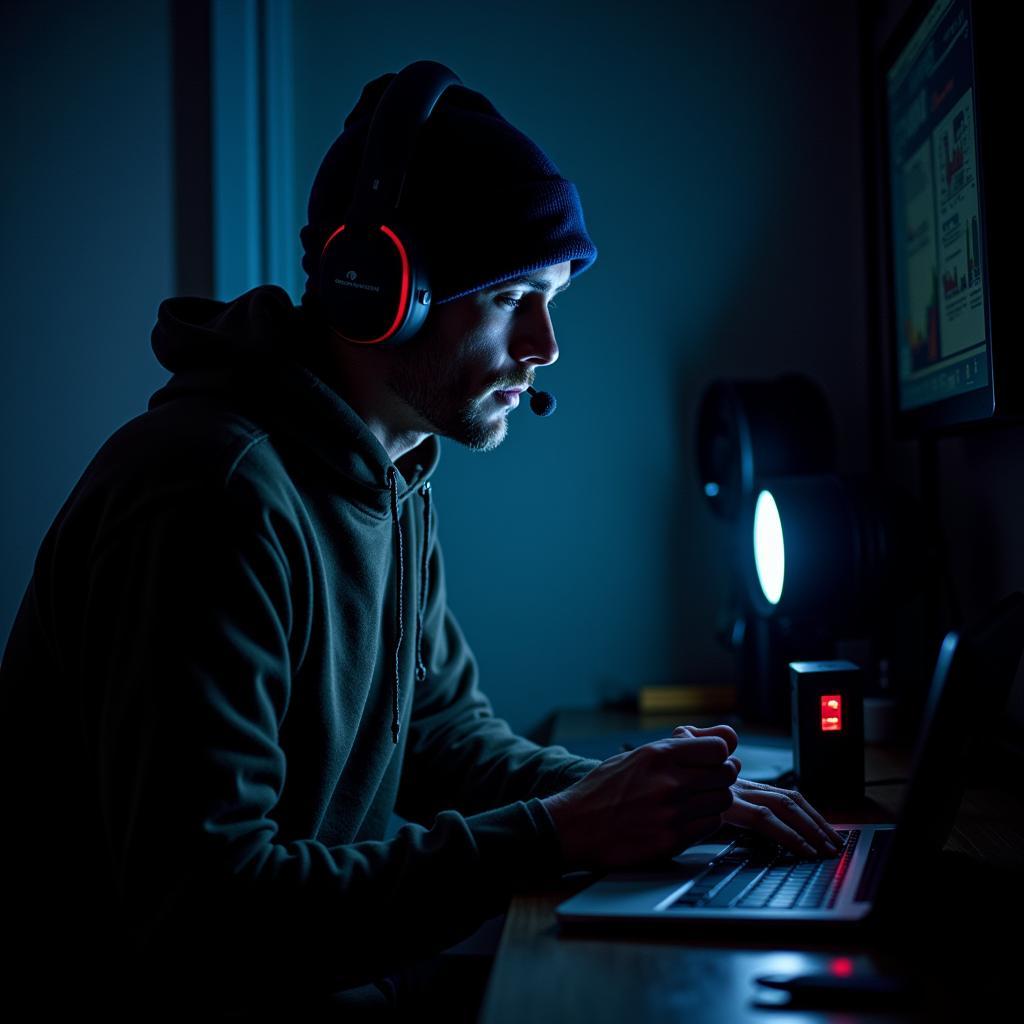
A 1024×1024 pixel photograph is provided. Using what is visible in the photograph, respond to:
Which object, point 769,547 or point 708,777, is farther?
point 769,547

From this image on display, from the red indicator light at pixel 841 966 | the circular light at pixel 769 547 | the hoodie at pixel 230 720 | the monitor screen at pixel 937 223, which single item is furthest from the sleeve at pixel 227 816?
the monitor screen at pixel 937 223

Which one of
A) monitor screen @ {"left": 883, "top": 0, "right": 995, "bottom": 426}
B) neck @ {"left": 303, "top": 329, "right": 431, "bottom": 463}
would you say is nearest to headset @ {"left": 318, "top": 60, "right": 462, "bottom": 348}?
neck @ {"left": 303, "top": 329, "right": 431, "bottom": 463}

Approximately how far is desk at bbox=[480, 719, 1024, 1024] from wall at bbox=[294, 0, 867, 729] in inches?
45.2

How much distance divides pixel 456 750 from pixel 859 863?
53cm

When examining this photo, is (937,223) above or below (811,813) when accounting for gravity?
above

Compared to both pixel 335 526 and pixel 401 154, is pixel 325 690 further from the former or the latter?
pixel 401 154

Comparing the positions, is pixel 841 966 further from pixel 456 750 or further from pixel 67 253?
pixel 67 253

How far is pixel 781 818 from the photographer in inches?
34.5

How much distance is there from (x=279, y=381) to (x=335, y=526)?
15cm

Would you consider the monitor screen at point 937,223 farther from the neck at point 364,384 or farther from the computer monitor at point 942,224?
Answer: the neck at point 364,384

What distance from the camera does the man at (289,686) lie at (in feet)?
2.40

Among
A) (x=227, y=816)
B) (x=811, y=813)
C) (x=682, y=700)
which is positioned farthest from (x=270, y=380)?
(x=682, y=700)

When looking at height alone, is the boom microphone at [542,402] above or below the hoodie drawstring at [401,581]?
above

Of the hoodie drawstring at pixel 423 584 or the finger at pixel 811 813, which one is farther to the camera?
the hoodie drawstring at pixel 423 584
